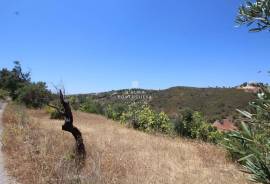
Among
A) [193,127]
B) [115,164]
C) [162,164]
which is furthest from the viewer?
[193,127]

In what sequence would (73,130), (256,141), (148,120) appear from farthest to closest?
(148,120), (73,130), (256,141)

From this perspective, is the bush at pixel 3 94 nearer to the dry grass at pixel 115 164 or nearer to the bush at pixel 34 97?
the bush at pixel 34 97

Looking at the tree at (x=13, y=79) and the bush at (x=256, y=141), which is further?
the tree at (x=13, y=79)

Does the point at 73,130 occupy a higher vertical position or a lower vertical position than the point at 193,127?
higher

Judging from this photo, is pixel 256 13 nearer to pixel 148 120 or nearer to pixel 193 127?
pixel 193 127

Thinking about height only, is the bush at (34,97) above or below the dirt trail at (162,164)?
above

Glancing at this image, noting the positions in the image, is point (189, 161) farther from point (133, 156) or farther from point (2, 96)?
point (2, 96)

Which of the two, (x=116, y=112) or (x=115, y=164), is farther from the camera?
(x=116, y=112)

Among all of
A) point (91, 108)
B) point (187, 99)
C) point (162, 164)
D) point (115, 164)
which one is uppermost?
point (187, 99)

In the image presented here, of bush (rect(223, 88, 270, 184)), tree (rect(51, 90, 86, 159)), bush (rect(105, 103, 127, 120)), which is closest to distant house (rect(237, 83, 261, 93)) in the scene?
bush (rect(223, 88, 270, 184))

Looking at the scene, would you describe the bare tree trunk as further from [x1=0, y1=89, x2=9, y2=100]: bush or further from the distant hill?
[x1=0, y1=89, x2=9, y2=100]: bush

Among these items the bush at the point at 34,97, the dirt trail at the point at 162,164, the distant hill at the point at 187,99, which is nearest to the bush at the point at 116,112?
the bush at the point at 34,97

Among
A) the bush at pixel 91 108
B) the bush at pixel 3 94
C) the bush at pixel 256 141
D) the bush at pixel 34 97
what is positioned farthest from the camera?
the bush at pixel 3 94

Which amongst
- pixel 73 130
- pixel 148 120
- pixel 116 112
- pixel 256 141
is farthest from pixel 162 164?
pixel 116 112
